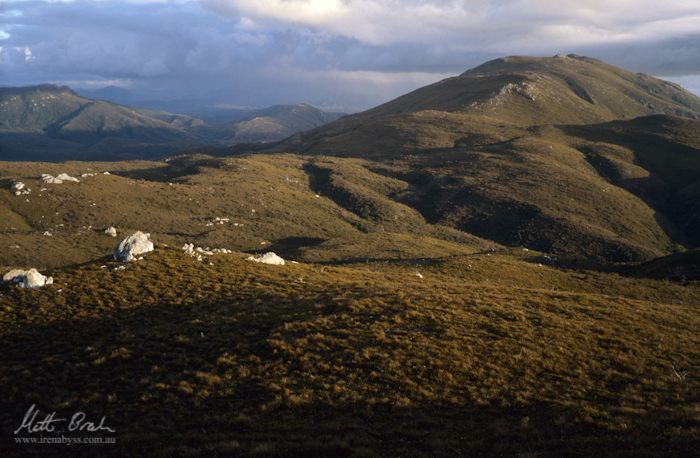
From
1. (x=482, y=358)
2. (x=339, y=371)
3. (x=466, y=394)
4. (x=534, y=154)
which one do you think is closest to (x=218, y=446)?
(x=339, y=371)

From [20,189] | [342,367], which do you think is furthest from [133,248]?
[20,189]

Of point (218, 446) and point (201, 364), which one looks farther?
point (201, 364)

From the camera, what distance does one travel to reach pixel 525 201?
148 m

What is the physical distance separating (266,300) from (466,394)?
51.6 feet

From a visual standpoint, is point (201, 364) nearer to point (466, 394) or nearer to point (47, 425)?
point (47, 425)

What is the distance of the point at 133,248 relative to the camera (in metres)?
37.2

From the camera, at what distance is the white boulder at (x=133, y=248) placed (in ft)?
120

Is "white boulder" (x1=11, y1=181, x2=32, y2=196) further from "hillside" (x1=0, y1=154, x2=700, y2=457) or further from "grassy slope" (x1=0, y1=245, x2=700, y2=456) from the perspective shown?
"grassy slope" (x1=0, y1=245, x2=700, y2=456)

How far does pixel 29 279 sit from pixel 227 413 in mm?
22043

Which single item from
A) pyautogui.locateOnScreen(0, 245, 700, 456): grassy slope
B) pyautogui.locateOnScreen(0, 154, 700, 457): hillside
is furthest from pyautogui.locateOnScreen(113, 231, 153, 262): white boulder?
pyautogui.locateOnScreen(0, 245, 700, 456): grassy slope

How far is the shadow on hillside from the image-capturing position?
606 inches

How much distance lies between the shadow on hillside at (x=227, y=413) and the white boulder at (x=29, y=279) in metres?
6.79

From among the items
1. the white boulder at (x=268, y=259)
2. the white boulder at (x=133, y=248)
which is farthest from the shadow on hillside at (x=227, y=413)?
the white boulder at (x=268, y=259)

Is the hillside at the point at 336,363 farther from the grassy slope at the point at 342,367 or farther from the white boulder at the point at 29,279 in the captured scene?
the white boulder at the point at 29,279
